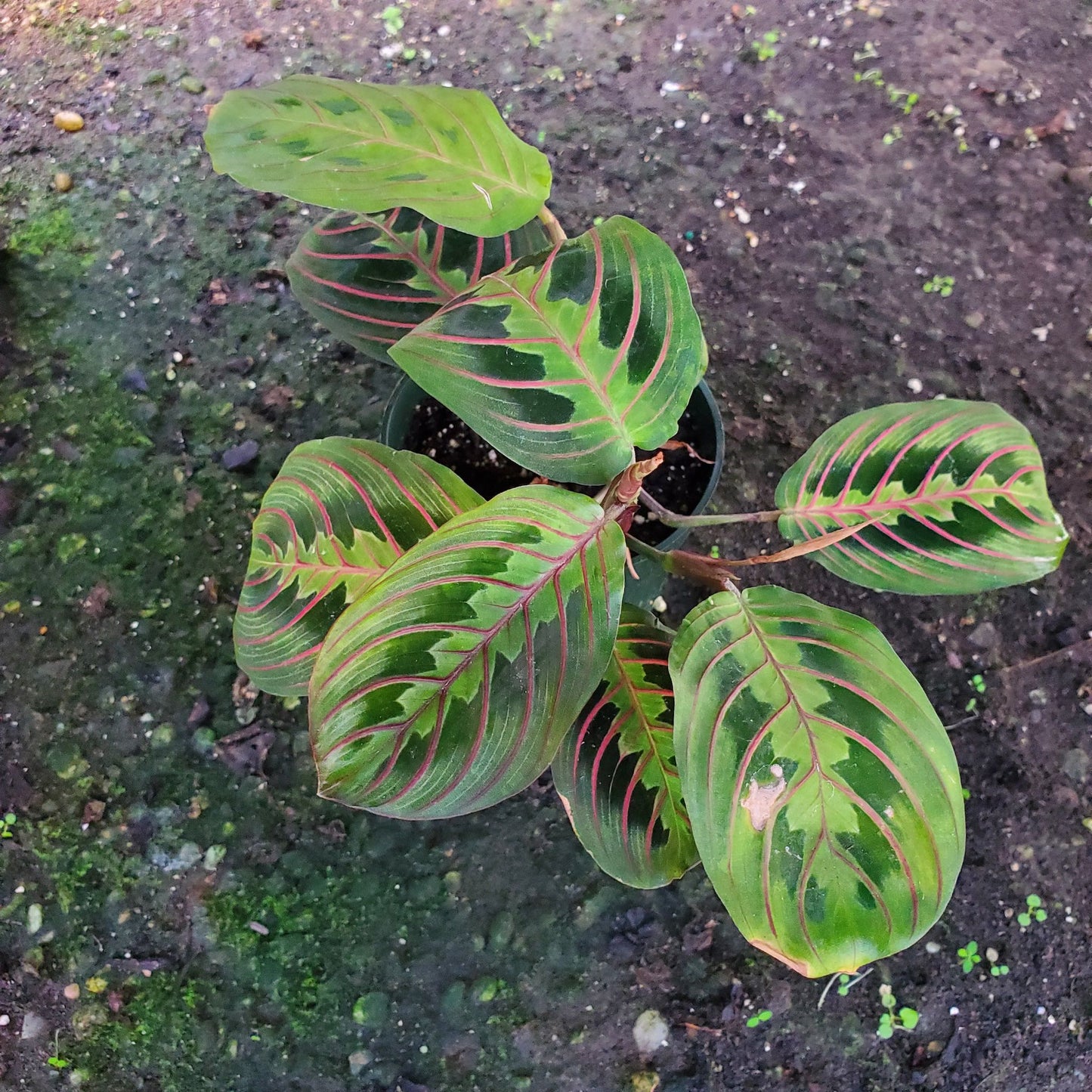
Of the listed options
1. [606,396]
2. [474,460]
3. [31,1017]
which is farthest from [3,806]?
[606,396]

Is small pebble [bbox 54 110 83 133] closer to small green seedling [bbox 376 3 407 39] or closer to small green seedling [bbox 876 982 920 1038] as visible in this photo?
small green seedling [bbox 376 3 407 39]

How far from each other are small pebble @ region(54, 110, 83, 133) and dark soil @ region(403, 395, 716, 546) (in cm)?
95

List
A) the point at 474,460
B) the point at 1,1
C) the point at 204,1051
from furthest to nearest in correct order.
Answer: the point at 1,1 < the point at 204,1051 < the point at 474,460

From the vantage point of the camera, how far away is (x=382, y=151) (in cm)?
75

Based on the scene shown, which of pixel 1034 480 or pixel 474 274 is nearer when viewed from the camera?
pixel 1034 480

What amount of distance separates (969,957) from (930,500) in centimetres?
83

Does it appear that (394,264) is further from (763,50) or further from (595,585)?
(763,50)

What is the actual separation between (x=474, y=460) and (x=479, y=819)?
56 centimetres

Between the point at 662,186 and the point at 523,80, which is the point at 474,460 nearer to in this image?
the point at 662,186

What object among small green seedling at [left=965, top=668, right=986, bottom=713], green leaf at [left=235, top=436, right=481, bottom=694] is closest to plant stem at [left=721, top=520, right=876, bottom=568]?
green leaf at [left=235, top=436, right=481, bottom=694]

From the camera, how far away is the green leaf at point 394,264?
94 cm

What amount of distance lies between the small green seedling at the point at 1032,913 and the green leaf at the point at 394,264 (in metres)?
A: 1.22

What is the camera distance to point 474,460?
1.11m

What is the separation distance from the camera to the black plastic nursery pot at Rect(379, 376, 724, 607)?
1.07 meters
